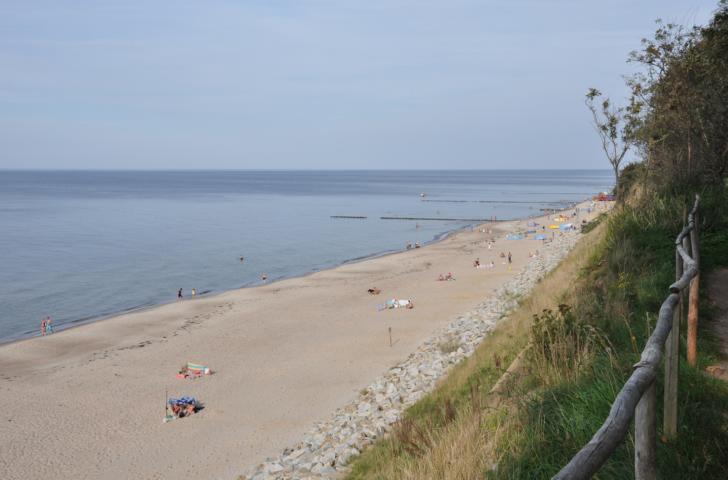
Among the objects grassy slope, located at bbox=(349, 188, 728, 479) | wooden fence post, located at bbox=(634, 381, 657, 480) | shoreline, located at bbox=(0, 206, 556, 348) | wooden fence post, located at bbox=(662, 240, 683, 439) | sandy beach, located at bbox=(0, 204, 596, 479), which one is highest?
wooden fence post, located at bbox=(634, 381, 657, 480)

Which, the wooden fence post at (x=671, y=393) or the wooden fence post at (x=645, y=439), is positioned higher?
the wooden fence post at (x=645, y=439)

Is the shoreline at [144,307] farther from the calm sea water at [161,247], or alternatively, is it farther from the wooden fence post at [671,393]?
the wooden fence post at [671,393]

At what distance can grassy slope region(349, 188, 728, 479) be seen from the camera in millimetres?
4469

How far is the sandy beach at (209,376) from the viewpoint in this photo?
14.7 metres

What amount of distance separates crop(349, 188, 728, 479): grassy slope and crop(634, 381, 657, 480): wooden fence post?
1.34 metres

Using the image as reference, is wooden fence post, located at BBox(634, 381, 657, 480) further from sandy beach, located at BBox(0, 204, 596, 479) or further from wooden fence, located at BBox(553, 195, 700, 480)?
sandy beach, located at BBox(0, 204, 596, 479)

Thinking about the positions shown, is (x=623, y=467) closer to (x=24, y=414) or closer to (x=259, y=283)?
(x=24, y=414)

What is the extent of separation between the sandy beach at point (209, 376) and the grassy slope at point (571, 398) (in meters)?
6.54

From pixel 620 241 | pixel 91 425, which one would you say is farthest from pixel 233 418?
pixel 620 241

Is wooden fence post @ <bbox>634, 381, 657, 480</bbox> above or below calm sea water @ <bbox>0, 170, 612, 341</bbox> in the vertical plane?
above

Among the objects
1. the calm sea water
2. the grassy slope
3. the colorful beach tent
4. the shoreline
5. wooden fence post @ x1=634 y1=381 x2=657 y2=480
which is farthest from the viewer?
the calm sea water

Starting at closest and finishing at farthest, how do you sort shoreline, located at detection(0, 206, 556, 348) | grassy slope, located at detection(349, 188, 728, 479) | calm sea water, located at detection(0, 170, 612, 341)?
1. grassy slope, located at detection(349, 188, 728, 479)
2. shoreline, located at detection(0, 206, 556, 348)
3. calm sea water, located at detection(0, 170, 612, 341)

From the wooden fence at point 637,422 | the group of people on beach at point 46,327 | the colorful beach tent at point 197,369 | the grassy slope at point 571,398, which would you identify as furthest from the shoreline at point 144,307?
the wooden fence at point 637,422

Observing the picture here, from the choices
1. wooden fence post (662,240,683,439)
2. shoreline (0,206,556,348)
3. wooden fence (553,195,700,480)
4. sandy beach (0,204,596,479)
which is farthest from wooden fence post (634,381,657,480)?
shoreline (0,206,556,348)
